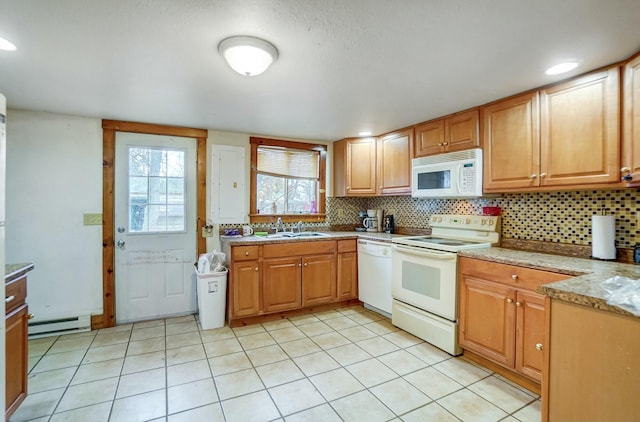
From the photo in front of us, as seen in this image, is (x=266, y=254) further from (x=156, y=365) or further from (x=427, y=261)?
(x=427, y=261)

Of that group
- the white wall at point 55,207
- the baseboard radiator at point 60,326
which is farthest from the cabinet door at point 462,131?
the baseboard radiator at point 60,326

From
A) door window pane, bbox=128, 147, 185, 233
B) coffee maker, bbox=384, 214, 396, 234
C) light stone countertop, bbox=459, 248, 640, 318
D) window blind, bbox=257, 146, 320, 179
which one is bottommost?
light stone countertop, bbox=459, 248, 640, 318

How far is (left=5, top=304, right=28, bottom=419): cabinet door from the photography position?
156 centimetres

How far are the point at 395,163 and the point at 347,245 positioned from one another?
111cm

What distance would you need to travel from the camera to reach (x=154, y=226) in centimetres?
327

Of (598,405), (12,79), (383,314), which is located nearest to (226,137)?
(12,79)

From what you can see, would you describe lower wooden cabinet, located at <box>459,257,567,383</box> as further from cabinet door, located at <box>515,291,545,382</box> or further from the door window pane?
the door window pane

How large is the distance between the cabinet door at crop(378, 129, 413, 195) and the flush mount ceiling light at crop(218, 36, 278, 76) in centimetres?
203

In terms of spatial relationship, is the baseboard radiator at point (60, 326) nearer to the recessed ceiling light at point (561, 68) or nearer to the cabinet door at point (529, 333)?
the cabinet door at point (529, 333)

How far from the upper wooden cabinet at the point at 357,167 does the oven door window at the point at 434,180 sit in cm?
74

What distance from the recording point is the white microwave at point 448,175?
2.64m

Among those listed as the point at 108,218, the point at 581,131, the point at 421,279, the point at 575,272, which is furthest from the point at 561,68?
the point at 108,218

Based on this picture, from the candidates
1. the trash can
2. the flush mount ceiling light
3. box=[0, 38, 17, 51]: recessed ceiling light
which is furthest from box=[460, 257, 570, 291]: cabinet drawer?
box=[0, 38, 17, 51]: recessed ceiling light

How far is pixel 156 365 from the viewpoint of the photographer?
7.63ft
